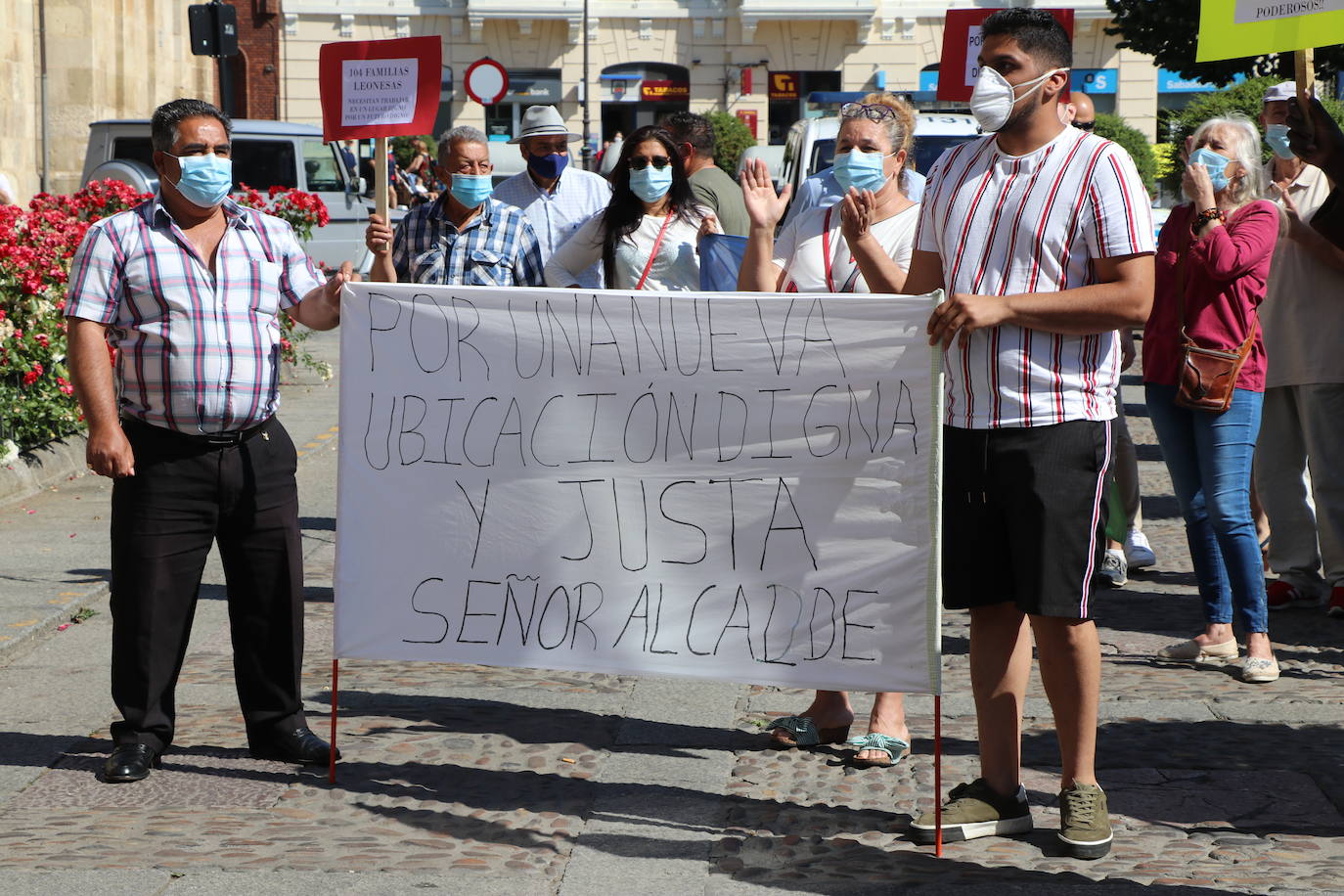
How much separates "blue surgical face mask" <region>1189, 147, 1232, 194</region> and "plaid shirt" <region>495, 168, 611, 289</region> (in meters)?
2.31

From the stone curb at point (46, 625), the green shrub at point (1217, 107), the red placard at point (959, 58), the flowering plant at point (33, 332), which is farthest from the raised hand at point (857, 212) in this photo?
the green shrub at point (1217, 107)

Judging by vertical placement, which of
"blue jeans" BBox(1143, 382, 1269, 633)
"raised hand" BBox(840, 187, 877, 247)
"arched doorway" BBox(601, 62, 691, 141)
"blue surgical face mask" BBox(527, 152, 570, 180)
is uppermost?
"arched doorway" BBox(601, 62, 691, 141)

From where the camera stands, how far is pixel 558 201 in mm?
7270

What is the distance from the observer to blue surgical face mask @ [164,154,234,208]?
4676mm

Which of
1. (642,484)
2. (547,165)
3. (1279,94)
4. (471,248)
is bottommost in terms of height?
(642,484)

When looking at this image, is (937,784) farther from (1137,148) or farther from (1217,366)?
(1137,148)

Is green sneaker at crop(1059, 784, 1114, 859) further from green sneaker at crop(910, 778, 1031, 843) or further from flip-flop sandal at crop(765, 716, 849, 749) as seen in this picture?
flip-flop sandal at crop(765, 716, 849, 749)

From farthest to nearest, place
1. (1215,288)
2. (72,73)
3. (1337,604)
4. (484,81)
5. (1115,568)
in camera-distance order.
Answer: (72,73) < (484,81) < (1115,568) < (1337,604) < (1215,288)

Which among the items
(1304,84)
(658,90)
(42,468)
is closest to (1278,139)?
(1304,84)

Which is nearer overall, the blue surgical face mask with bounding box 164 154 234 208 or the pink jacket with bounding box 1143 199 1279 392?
the blue surgical face mask with bounding box 164 154 234 208

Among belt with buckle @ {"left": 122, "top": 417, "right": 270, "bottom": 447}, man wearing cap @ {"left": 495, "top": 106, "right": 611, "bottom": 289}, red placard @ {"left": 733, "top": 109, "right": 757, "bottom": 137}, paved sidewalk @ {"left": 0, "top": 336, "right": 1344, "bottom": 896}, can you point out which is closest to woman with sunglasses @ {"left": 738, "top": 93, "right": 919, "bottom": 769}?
paved sidewalk @ {"left": 0, "top": 336, "right": 1344, "bottom": 896}

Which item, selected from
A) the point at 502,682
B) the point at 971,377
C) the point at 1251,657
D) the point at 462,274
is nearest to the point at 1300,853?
the point at 971,377

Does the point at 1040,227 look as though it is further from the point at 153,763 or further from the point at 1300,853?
the point at 153,763

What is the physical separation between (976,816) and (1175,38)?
1775 centimetres
